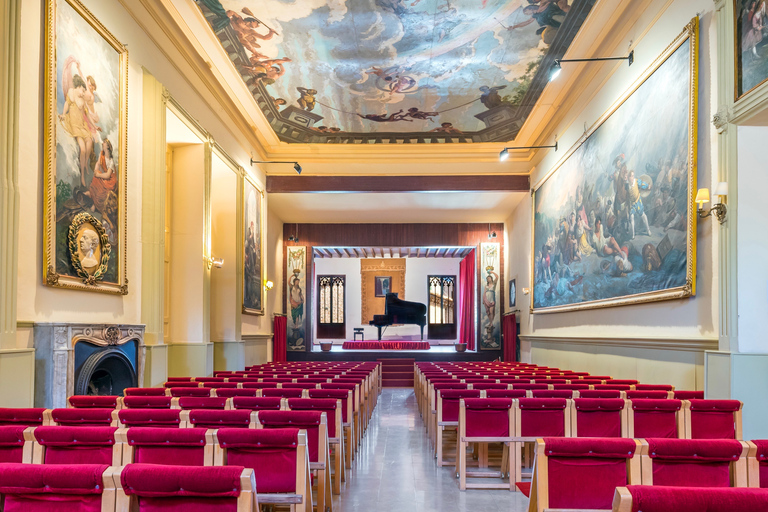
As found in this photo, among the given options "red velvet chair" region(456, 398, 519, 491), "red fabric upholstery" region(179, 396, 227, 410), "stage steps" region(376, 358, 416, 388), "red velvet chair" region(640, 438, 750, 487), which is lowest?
"stage steps" region(376, 358, 416, 388)

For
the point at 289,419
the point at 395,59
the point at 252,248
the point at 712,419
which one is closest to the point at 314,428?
the point at 289,419

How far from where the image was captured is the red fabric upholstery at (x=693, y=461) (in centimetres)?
Answer: 272

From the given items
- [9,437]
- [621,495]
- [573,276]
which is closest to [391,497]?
[9,437]

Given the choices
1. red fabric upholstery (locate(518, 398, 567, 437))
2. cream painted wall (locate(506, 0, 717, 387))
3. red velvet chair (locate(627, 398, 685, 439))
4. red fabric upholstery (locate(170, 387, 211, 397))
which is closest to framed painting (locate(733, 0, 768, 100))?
cream painted wall (locate(506, 0, 717, 387))

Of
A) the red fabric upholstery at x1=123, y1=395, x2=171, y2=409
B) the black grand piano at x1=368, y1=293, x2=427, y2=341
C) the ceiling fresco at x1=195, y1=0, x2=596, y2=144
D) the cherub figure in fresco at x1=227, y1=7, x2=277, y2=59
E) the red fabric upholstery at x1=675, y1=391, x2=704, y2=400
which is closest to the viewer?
the red fabric upholstery at x1=123, y1=395, x2=171, y2=409

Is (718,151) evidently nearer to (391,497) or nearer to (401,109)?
(391,497)

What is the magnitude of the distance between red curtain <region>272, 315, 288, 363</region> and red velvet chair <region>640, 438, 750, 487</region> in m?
16.1

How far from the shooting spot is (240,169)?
13992 mm

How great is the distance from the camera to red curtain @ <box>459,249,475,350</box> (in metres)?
22.6

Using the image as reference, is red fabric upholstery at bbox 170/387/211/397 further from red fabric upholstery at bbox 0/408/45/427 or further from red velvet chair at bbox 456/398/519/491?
red velvet chair at bbox 456/398/519/491

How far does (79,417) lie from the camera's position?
13.7 ft

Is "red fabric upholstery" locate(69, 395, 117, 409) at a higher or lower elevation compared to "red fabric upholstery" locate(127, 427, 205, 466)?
lower

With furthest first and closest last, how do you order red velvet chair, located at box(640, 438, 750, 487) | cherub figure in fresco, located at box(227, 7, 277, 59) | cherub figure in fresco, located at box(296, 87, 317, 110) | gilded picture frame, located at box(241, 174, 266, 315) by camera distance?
gilded picture frame, located at box(241, 174, 266, 315), cherub figure in fresco, located at box(296, 87, 317, 110), cherub figure in fresco, located at box(227, 7, 277, 59), red velvet chair, located at box(640, 438, 750, 487)

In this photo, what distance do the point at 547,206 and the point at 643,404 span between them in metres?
9.92
